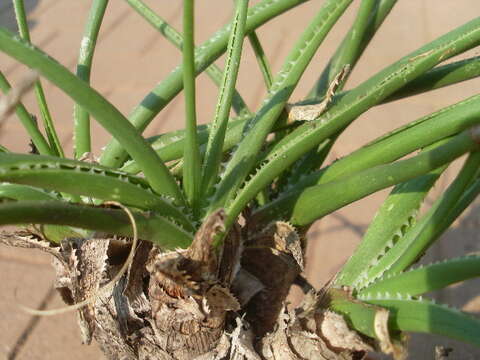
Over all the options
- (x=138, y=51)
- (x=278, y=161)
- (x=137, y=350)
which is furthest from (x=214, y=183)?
(x=138, y=51)

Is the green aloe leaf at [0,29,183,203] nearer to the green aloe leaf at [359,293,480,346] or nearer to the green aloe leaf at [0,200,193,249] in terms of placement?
the green aloe leaf at [0,200,193,249]

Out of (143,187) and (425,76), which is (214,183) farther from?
(425,76)

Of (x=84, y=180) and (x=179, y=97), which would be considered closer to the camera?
(x=84, y=180)

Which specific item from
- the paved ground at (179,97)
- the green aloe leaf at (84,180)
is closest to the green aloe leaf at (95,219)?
the green aloe leaf at (84,180)

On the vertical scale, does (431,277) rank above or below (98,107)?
below

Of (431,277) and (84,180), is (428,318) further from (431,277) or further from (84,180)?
(84,180)

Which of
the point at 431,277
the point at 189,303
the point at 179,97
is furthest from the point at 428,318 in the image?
the point at 179,97
